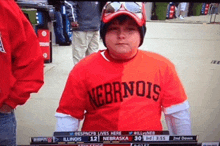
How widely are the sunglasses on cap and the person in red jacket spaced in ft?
0.90

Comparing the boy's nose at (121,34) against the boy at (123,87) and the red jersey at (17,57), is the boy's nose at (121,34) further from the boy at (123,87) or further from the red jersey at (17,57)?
the red jersey at (17,57)

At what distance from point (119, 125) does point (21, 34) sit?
42 centimetres

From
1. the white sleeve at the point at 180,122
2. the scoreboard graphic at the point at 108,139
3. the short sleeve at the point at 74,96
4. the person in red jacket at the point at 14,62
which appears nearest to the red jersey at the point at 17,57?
the person in red jacket at the point at 14,62

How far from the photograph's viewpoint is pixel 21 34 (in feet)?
2.67

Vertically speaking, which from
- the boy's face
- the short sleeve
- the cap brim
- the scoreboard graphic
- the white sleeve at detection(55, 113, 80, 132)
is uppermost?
the cap brim

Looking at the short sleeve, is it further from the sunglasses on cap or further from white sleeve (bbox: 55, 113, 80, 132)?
the sunglasses on cap

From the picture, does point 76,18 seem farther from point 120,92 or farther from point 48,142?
point 48,142

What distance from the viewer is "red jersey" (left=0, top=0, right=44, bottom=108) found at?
784 mm

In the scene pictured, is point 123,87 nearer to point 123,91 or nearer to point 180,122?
point 123,91

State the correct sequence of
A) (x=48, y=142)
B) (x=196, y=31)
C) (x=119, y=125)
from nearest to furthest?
1. (x=48, y=142)
2. (x=119, y=125)
3. (x=196, y=31)

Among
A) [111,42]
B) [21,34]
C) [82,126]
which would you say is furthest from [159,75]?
[21,34]

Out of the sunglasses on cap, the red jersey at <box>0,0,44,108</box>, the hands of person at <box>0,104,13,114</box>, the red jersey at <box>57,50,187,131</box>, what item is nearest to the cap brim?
the sunglasses on cap

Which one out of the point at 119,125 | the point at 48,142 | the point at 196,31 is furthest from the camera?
the point at 196,31

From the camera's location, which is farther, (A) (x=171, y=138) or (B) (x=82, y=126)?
(B) (x=82, y=126)
